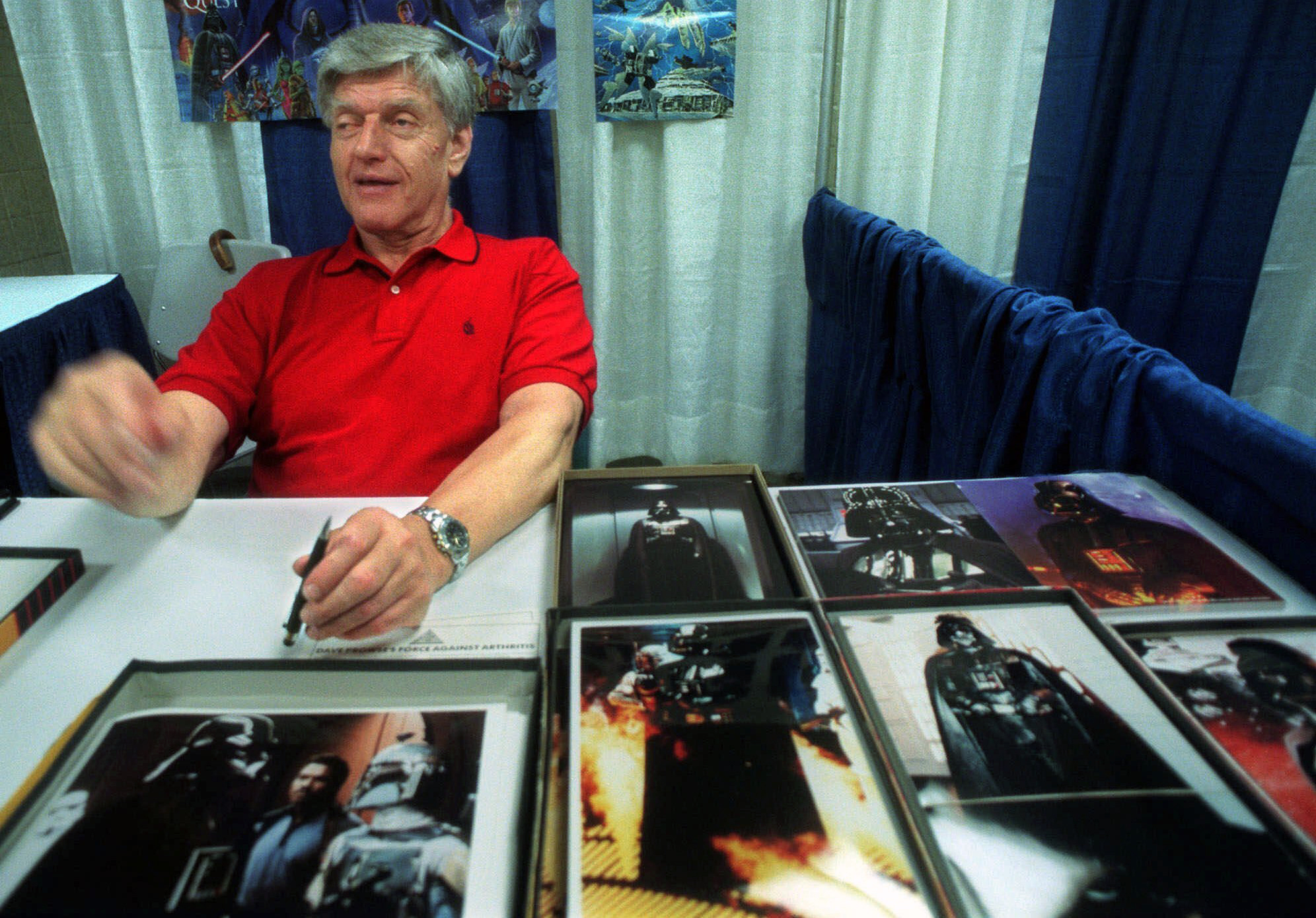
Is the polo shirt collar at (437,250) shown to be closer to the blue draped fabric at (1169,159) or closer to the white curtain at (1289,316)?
the blue draped fabric at (1169,159)

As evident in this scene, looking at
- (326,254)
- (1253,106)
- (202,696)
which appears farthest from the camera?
(1253,106)

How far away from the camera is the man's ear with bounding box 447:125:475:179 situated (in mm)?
1271

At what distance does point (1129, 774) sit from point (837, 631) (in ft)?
0.63

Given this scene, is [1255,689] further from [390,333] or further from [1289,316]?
[1289,316]

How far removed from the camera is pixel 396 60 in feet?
3.79

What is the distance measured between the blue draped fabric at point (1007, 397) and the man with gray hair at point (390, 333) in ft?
1.94

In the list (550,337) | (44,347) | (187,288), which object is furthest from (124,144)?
(550,337)

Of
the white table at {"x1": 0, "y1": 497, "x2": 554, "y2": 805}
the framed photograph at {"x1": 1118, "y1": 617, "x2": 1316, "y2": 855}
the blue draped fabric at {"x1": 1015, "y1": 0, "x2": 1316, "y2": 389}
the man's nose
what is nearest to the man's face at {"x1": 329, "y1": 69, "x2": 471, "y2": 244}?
the man's nose

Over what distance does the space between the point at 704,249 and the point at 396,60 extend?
120 cm

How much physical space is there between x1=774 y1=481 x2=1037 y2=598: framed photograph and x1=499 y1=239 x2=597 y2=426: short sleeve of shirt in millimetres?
435

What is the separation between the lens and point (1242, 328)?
182 centimetres

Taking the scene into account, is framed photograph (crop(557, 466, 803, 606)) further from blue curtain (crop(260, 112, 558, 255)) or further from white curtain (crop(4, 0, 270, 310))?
white curtain (crop(4, 0, 270, 310))

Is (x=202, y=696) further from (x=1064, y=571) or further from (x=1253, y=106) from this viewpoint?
(x=1253, y=106)

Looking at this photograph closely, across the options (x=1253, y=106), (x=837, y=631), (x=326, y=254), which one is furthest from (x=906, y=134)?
(x=837, y=631)
